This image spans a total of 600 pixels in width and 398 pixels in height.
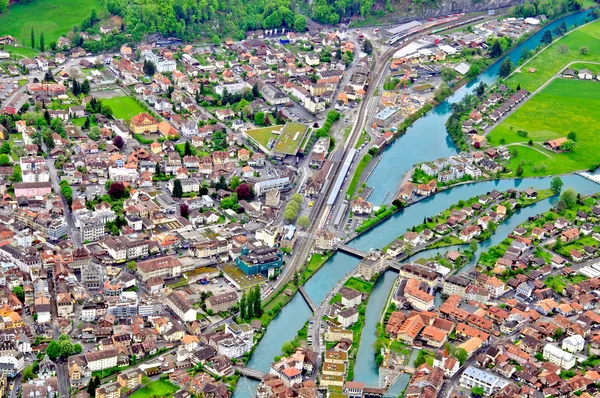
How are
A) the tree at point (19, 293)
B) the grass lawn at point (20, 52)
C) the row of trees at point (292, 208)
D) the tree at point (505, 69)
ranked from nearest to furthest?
1. the tree at point (19, 293)
2. the row of trees at point (292, 208)
3. the grass lawn at point (20, 52)
4. the tree at point (505, 69)

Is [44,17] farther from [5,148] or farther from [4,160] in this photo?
[4,160]

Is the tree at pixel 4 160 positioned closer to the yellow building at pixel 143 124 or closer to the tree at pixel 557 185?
the yellow building at pixel 143 124

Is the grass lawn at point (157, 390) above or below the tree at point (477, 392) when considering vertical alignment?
below

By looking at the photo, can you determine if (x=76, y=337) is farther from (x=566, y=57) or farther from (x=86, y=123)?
(x=566, y=57)

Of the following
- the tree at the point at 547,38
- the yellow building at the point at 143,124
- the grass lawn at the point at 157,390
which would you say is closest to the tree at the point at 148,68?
the yellow building at the point at 143,124

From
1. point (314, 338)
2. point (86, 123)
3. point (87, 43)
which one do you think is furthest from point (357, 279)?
point (87, 43)

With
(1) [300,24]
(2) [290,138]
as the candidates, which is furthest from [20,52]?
(2) [290,138]

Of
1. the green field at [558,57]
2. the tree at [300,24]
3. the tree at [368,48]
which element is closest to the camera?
the green field at [558,57]
